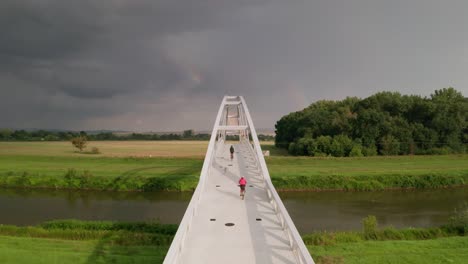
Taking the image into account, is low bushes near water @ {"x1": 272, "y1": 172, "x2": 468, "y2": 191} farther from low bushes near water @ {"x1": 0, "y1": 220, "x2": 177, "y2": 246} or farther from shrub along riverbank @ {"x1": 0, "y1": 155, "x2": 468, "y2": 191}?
low bushes near water @ {"x1": 0, "y1": 220, "x2": 177, "y2": 246}

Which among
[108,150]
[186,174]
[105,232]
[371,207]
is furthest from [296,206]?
[108,150]

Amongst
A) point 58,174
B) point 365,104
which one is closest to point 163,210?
point 58,174

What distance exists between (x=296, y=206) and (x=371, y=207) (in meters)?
5.89

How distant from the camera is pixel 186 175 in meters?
32.2

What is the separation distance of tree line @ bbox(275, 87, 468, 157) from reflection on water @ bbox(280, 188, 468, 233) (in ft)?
68.0

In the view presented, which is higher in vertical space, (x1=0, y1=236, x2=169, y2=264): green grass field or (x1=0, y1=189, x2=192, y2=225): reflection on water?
(x1=0, y1=236, x2=169, y2=264): green grass field

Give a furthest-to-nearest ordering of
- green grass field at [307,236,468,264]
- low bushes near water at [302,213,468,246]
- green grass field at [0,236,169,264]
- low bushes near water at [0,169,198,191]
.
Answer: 1. low bushes near water at [0,169,198,191]
2. low bushes near water at [302,213,468,246]
3. green grass field at [307,236,468,264]
4. green grass field at [0,236,169,264]

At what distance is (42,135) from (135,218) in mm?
97810

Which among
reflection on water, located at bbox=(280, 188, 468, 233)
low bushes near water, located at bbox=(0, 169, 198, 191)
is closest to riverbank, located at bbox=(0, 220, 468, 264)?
reflection on water, located at bbox=(280, 188, 468, 233)

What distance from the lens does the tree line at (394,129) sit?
167 ft

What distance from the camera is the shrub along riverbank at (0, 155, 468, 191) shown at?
1191 inches

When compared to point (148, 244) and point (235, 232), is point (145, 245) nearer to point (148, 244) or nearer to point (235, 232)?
point (148, 244)

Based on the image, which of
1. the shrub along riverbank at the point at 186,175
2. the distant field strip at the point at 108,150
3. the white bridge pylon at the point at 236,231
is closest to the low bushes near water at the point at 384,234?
the white bridge pylon at the point at 236,231

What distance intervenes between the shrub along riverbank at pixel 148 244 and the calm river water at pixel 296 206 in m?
3.91
